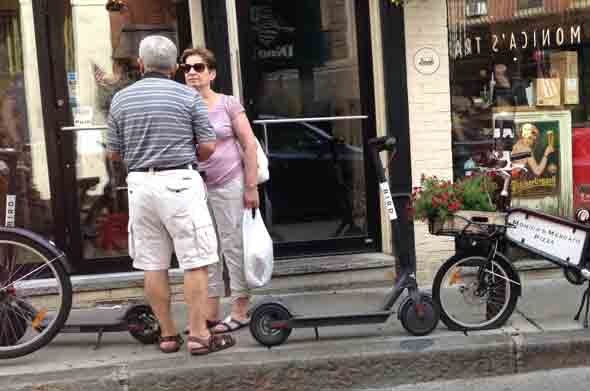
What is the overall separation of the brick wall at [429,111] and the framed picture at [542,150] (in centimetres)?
66

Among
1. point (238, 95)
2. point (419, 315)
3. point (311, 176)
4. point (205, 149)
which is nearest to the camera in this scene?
point (205, 149)

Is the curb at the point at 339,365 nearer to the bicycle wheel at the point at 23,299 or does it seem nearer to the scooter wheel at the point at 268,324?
the scooter wheel at the point at 268,324

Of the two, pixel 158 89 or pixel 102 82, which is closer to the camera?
pixel 158 89

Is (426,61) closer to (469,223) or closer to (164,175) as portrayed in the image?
(469,223)

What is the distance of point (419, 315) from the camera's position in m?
4.52

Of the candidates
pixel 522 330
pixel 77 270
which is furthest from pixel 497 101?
pixel 77 270

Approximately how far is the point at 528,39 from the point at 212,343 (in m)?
3.89

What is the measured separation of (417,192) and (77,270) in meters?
3.00

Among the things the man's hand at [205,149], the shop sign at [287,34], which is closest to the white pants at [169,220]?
the man's hand at [205,149]

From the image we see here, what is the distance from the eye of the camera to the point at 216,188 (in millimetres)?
4609

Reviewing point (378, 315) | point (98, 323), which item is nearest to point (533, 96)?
point (378, 315)

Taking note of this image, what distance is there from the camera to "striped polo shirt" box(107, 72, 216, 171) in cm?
409

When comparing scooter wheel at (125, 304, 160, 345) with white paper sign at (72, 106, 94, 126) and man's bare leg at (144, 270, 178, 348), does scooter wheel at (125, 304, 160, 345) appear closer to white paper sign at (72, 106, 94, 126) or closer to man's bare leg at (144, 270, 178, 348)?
man's bare leg at (144, 270, 178, 348)

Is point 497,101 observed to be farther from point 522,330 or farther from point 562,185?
point 522,330
